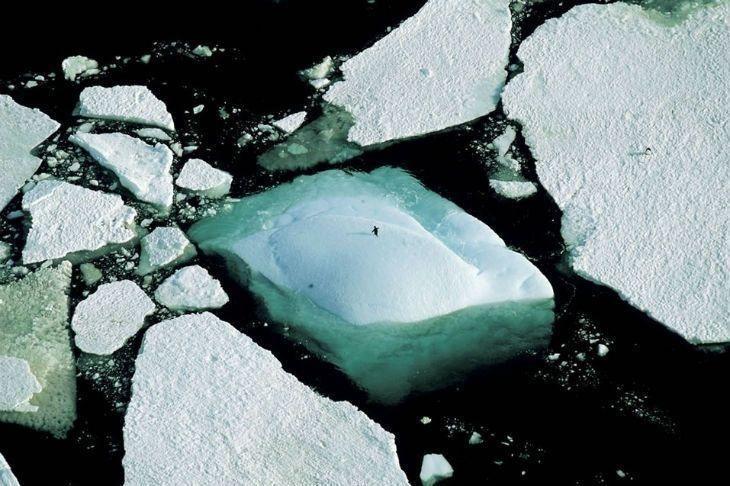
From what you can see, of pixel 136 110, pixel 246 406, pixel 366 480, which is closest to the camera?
pixel 366 480

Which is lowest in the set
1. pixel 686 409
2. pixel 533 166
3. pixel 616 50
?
pixel 686 409

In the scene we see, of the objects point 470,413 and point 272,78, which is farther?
point 272,78

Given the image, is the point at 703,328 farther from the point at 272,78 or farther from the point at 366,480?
the point at 272,78

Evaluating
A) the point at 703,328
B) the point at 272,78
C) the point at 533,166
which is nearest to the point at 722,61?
the point at 533,166

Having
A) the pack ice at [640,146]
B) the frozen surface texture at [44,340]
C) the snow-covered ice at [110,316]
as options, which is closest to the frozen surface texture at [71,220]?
the frozen surface texture at [44,340]

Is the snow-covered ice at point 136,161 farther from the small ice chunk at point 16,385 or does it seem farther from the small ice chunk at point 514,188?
the small ice chunk at point 514,188

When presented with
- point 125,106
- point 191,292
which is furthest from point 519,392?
point 125,106

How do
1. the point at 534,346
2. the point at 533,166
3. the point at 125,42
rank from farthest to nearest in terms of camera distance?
the point at 125,42
the point at 533,166
the point at 534,346
